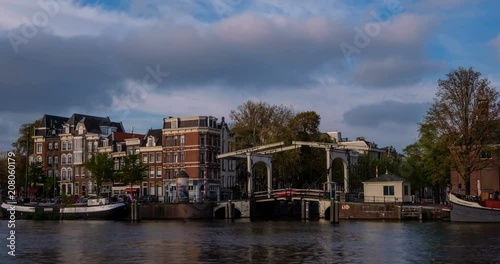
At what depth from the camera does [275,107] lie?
288ft

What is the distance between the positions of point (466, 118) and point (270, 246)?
34.1 m

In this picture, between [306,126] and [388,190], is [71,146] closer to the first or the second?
[306,126]

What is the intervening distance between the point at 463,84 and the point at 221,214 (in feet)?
101

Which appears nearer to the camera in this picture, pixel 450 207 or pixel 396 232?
pixel 396 232

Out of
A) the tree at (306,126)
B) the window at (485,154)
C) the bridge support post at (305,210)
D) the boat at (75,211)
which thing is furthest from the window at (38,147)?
the window at (485,154)

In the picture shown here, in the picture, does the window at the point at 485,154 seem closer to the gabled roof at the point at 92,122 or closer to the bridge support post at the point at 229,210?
the bridge support post at the point at 229,210

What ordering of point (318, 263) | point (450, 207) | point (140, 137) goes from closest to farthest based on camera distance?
point (318, 263) → point (450, 207) → point (140, 137)

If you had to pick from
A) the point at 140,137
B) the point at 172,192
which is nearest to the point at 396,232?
the point at 172,192

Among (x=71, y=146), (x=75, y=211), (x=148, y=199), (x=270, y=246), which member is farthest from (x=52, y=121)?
(x=270, y=246)

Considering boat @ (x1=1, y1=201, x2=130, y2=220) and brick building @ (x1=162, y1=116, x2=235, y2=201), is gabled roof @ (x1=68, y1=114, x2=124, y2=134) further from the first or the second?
boat @ (x1=1, y1=201, x2=130, y2=220)

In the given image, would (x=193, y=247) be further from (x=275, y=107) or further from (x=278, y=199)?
(x=275, y=107)

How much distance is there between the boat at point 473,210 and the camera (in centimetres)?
5619

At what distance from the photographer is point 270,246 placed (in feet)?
120

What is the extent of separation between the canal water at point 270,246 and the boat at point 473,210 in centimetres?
739
